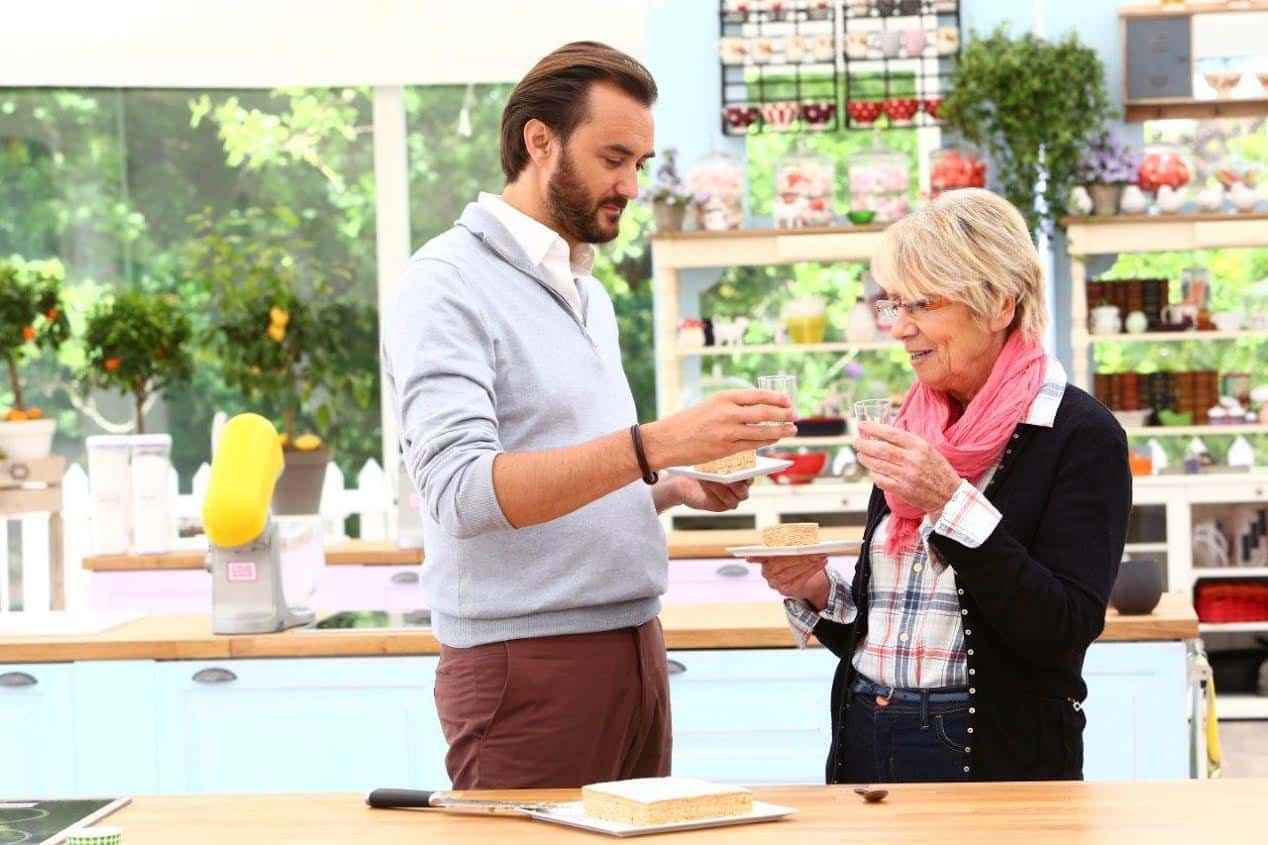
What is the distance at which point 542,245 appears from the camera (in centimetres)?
248

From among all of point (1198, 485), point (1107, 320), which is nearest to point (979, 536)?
point (1198, 485)

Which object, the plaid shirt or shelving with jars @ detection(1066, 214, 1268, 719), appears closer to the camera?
the plaid shirt

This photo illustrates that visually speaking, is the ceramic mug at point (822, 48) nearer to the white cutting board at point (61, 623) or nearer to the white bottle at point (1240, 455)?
the white bottle at point (1240, 455)

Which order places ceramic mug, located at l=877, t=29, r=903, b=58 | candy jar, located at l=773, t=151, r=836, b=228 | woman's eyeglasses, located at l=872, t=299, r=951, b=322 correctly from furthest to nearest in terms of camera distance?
ceramic mug, located at l=877, t=29, r=903, b=58 < candy jar, located at l=773, t=151, r=836, b=228 < woman's eyeglasses, located at l=872, t=299, r=951, b=322

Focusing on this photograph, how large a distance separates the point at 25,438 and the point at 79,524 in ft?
2.26

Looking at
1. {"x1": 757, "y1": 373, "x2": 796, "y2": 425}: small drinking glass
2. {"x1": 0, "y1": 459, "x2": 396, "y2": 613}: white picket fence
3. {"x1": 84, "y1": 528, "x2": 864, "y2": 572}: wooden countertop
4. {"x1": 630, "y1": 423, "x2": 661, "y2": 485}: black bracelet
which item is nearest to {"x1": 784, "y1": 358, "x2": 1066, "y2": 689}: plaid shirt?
{"x1": 757, "y1": 373, "x2": 796, "y2": 425}: small drinking glass

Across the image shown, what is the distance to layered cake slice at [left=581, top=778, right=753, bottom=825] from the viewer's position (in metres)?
1.97

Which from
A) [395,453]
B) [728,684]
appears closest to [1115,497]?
[728,684]

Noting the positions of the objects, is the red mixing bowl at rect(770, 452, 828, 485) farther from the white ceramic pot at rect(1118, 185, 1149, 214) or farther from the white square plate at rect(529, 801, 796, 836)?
the white square plate at rect(529, 801, 796, 836)

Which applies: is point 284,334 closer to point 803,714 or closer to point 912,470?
point 803,714

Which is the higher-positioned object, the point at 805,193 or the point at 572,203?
the point at 805,193

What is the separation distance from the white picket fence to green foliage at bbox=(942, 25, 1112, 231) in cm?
278

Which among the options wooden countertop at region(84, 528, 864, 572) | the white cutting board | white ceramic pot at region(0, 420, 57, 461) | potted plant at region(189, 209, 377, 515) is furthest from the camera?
potted plant at region(189, 209, 377, 515)

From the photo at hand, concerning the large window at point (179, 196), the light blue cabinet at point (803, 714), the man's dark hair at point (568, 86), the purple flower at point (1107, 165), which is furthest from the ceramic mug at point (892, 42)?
the man's dark hair at point (568, 86)
